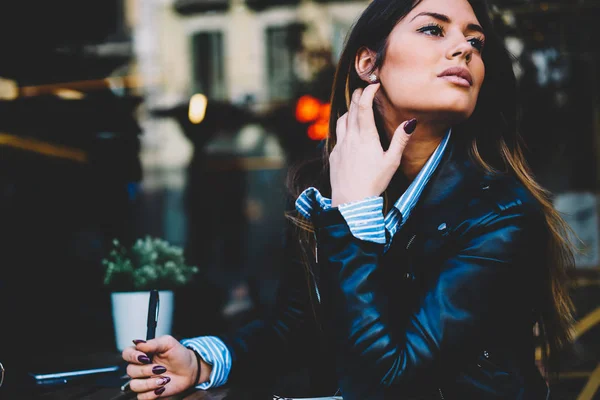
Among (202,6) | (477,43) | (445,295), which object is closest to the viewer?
(445,295)

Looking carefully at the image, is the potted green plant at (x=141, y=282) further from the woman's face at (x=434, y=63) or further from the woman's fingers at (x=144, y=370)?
the woman's face at (x=434, y=63)

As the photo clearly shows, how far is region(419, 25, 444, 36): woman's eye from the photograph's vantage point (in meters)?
1.47

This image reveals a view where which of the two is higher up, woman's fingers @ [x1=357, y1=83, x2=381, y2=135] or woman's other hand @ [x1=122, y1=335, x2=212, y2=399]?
woman's fingers @ [x1=357, y1=83, x2=381, y2=135]

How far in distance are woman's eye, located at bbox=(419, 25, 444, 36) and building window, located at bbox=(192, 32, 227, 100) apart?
1228 cm

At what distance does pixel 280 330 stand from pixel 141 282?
69 cm

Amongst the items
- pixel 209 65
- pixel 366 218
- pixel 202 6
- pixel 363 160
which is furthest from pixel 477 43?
pixel 202 6

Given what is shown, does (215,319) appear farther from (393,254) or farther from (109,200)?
(393,254)

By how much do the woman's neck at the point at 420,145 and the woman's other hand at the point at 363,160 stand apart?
0.16 meters

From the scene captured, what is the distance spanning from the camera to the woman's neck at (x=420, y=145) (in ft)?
4.92

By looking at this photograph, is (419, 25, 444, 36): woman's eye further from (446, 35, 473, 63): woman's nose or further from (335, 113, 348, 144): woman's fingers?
(335, 113, 348, 144): woman's fingers

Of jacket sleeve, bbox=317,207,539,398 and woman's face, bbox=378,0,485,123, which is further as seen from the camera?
woman's face, bbox=378,0,485,123

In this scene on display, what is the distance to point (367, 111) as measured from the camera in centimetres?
145

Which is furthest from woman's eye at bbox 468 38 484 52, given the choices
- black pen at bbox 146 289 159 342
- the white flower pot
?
the white flower pot

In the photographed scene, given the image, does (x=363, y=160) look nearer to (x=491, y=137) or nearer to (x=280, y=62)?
(x=491, y=137)
